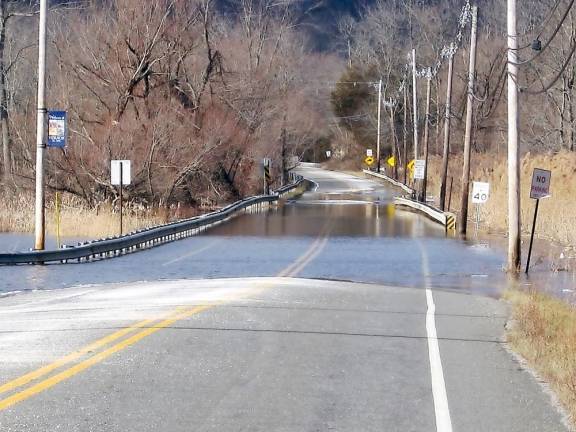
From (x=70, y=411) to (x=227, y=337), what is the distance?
4238mm

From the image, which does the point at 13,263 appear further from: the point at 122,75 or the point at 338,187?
the point at 338,187

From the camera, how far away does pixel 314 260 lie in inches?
1125

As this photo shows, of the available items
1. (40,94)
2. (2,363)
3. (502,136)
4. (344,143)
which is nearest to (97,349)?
(2,363)

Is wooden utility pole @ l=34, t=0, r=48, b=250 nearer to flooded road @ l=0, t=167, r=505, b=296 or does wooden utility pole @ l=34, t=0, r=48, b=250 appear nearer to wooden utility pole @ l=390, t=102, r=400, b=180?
flooded road @ l=0, t=167, r=505, b=296

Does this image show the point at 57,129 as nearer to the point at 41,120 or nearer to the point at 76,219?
the point at 41,120

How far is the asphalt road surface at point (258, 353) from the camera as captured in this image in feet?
28.0

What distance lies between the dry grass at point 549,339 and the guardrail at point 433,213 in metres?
23.0

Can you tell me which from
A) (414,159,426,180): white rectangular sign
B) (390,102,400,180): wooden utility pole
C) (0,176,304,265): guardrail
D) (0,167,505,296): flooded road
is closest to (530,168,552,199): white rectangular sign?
(0,167,505,296): flooded road

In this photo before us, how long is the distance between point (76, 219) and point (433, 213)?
1886 centimetres

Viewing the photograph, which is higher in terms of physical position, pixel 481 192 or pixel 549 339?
pixel 481 192

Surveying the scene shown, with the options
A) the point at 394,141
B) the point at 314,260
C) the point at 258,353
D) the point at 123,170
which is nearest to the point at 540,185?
the point at 314,260

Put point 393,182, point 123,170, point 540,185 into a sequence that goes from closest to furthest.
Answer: point 540,185
point 123,170
point 393,182

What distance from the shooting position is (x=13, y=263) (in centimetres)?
2481

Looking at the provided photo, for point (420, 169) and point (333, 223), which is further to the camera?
point (420, 169)
